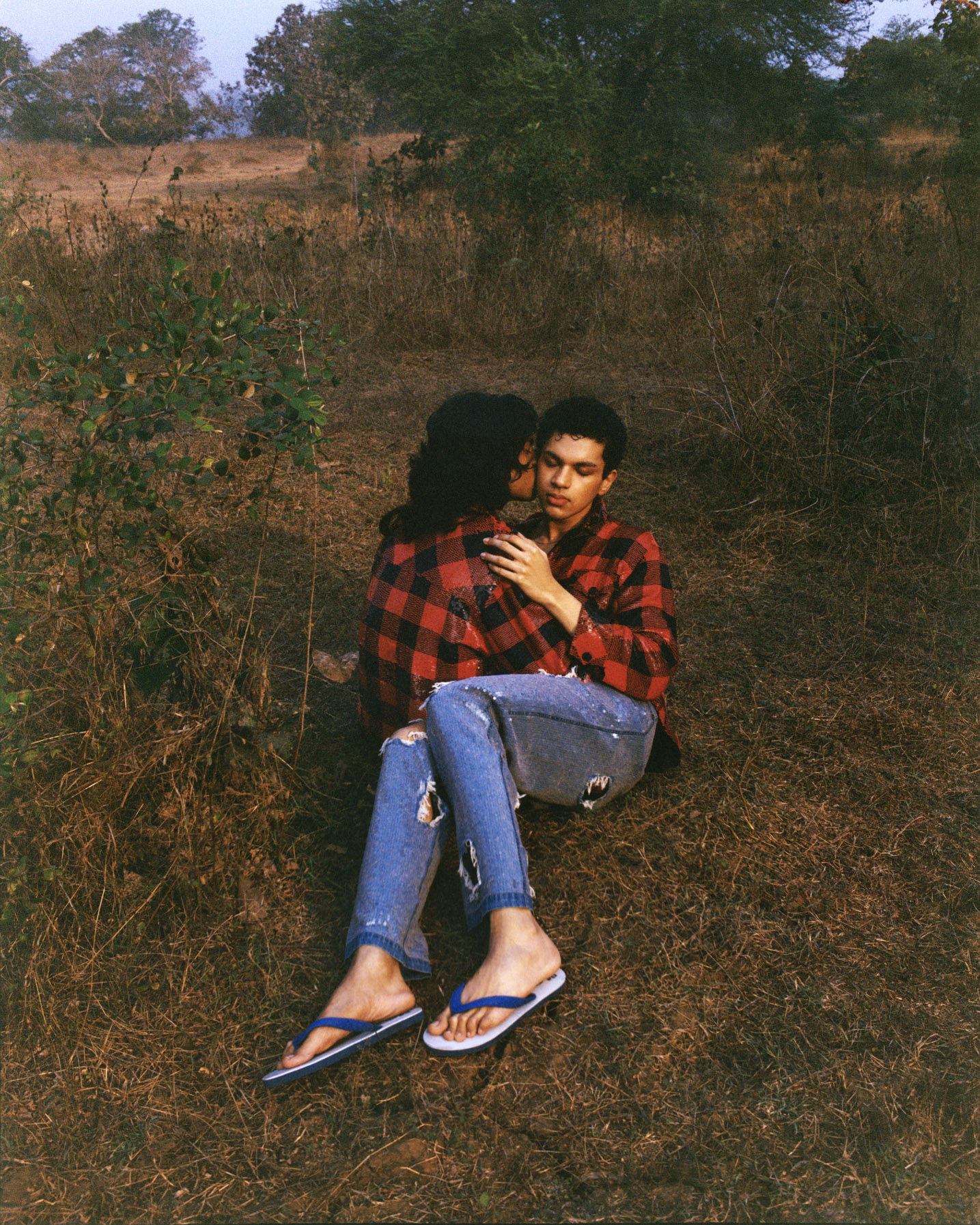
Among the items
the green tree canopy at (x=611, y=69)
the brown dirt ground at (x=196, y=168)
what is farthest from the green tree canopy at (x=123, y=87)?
the green tree canopy at (x=611, y=69)

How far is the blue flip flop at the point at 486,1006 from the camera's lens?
63.6 inches

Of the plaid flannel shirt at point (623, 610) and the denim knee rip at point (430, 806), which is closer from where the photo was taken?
the denim knee rip at point (430, 806)

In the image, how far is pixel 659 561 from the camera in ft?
6.99

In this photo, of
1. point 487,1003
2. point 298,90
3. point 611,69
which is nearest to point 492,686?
point 487,1003

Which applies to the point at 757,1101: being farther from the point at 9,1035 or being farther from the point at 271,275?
the point at 271,275

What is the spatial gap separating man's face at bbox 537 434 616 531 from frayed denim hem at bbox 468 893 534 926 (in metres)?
0.95

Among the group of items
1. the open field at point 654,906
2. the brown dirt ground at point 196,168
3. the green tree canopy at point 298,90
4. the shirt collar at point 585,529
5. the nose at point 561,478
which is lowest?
the open field at point 654,906

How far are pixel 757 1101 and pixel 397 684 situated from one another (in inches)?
45.2

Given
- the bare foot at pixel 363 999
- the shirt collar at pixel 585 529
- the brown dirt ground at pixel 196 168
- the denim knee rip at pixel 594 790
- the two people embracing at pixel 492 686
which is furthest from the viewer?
the brown dirt ground at pixel 196 168

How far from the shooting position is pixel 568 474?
2.16 meters

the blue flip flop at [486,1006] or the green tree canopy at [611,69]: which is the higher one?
the green tree canopy at [611,69]

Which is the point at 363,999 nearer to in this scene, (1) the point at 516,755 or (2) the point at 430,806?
(2) the point at 430,806

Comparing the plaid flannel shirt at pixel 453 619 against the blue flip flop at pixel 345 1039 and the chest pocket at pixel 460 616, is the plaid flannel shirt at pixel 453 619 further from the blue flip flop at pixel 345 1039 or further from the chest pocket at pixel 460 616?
the blue flip flop at pixel 345 1039

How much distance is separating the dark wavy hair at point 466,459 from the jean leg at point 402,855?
0.53m
